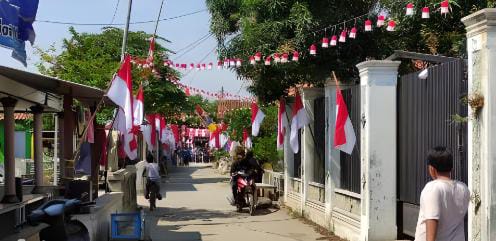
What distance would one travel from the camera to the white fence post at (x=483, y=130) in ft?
21.6

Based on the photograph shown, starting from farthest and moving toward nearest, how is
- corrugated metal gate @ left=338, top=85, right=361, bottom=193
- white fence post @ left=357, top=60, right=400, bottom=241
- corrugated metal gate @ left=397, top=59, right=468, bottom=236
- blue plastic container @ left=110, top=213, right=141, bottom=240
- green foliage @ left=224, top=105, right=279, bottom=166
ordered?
green foliage @ left=224, top=105, right=279, bottom=166, corrugated metal gate @ left=338, top=85, right=361, bottom=193, white fence post @ left=357, top=60, right=400, bottom=241, blue plastic container @ left=110, top=213, right=141, bottom=240, corrugated metal gate @ left=397, top=59, right=468, bottom=236

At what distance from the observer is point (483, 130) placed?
6715 mm

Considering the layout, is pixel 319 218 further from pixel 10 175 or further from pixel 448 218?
pixel 448 218

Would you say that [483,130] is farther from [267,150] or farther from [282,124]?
[267,150]

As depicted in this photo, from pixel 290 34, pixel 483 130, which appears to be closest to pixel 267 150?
pixel 290 34

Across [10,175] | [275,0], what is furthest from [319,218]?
[10,175]

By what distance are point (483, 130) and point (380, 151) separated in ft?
11.0

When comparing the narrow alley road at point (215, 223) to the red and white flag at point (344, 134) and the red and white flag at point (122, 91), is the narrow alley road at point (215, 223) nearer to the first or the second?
the red and white flag at point (344, 134)

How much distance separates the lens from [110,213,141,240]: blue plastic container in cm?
968

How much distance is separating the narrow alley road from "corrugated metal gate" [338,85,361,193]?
1.18 m

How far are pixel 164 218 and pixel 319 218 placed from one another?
174 inches

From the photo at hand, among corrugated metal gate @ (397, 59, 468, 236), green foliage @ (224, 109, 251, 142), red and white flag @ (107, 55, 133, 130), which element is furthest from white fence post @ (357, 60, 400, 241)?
green foliage @ (224, 109, 251, 142)

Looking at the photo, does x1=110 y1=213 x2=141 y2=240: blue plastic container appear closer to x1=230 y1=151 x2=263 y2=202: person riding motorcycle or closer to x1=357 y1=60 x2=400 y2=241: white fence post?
x1=357 y1=60 x2=400 y2=241: white fence post

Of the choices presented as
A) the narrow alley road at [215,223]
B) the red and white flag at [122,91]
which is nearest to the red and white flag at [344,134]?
the narrow alley road at [215,223]
